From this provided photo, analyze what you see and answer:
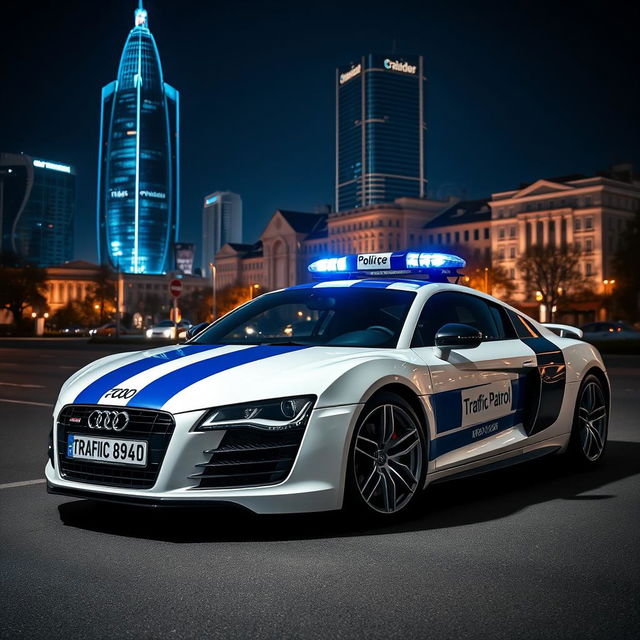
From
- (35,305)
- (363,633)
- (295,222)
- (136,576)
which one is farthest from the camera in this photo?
(295,222)

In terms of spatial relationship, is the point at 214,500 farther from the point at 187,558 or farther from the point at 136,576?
the point at 136,576

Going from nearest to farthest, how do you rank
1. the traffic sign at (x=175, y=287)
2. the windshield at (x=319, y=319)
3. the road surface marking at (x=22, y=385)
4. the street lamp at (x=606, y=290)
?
the windshield at (x=319, y=319) → the road surface marking at (x=22, y=385) → the traffic sign at (x=175, y=287) → the street lamp at (x=606, y=290)

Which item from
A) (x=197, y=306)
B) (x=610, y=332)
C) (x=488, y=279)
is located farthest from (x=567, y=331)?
(x=197, y=306)

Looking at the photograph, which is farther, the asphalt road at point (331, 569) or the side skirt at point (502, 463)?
the side skirt at point (502, 463)

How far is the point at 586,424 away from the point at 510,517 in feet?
6.84

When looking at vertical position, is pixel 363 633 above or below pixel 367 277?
below

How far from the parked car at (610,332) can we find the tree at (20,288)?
7446cm

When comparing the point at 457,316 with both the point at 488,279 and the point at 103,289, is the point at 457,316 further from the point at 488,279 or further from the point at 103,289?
the point at 103,289

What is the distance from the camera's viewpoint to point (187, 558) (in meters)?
4.43

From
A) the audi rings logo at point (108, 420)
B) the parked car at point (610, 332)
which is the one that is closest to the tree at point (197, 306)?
the parked car at point (610, 332)

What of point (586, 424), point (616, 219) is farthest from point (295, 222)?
point (586, 424)

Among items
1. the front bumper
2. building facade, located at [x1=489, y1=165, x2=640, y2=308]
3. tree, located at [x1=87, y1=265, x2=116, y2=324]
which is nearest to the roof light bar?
the front bumper

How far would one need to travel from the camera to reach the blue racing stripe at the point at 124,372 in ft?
16.5

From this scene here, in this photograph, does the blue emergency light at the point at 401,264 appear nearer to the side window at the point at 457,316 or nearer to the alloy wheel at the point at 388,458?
the side window at the point at 457,316
